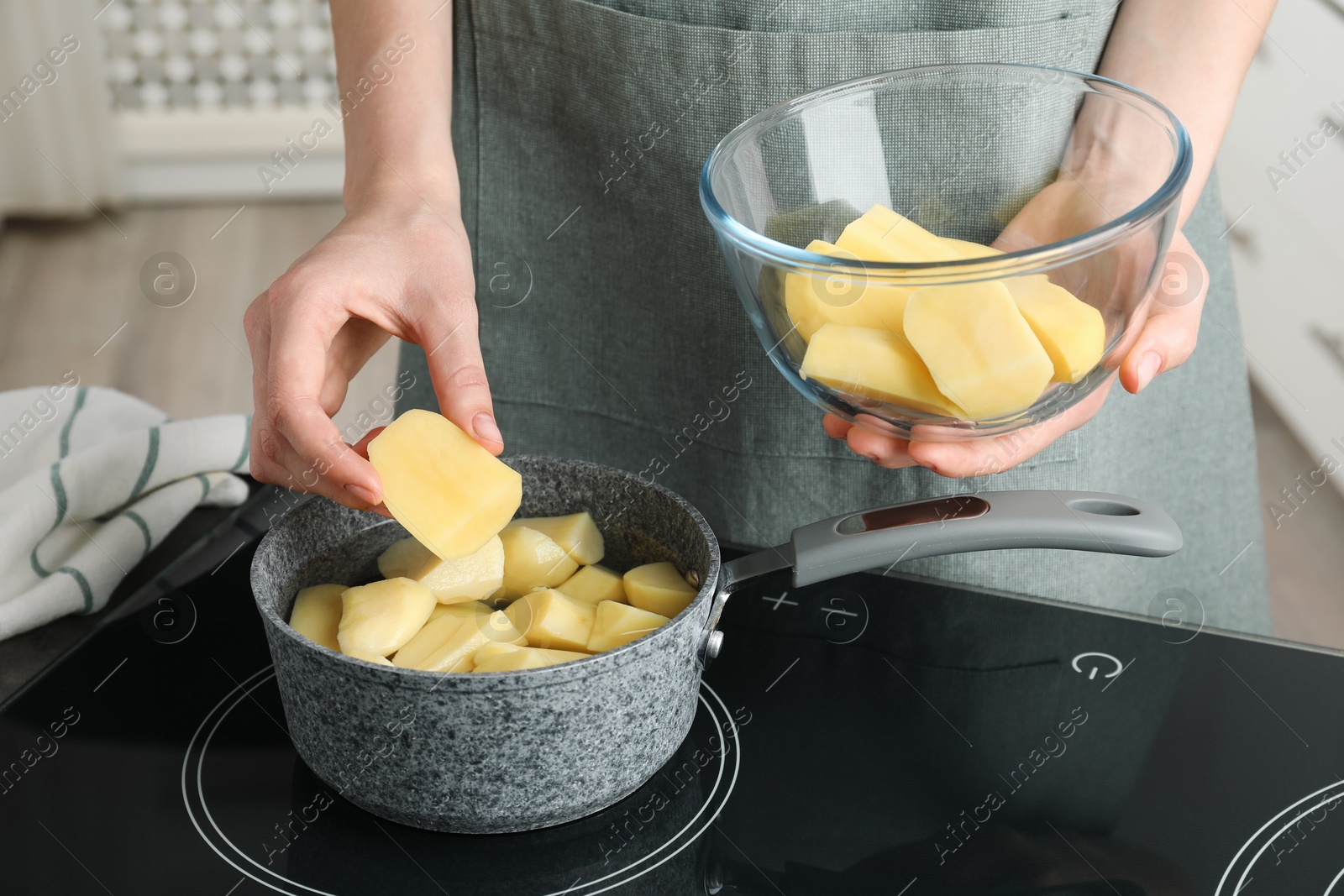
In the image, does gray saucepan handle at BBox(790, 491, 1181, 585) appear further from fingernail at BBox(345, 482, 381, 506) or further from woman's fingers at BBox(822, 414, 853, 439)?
fingernail at BBox(345, 482, 381, 506)

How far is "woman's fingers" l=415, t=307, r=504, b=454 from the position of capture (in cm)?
62

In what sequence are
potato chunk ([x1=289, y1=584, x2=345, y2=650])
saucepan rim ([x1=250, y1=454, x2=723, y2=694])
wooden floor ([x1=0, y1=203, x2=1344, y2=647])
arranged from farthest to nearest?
wooden floor ([x1=0, y1=203, x2=1344, y2=647]) < potato chunk ([x1=289, y1=584, x2=345, y2=650]) < saucepan rim ([x1=250, y1=454, x2=723, y2=694])

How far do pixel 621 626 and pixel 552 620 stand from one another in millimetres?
35

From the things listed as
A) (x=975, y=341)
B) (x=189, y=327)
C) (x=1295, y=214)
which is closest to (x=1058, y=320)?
(x=975, y=341)

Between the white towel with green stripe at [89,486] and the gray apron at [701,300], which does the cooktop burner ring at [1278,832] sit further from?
the white towel with green stripe at [89,486]

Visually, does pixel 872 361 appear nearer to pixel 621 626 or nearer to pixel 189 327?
pixel 621 626

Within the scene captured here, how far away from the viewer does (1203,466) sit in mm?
1015

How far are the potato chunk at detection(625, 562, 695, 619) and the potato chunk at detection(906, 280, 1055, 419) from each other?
0.56 ft

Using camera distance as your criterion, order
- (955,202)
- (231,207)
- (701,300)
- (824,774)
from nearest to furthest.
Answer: (824,774)
(955,202)
(701,300)
(231,207)

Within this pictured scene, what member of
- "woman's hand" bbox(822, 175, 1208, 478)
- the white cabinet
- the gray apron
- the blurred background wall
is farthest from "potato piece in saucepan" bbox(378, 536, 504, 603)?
the white cabinet

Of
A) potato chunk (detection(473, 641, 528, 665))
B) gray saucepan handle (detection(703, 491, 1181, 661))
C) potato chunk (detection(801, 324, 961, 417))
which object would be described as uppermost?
potato chunk (detection(801, 324, 961, 417))

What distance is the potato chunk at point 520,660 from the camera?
55 centimetres

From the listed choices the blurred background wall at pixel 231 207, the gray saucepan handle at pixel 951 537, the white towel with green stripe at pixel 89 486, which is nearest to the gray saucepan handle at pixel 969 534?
the gray saucepan handle at pixel 951 537

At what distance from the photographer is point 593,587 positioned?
64 centimetres
